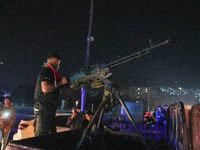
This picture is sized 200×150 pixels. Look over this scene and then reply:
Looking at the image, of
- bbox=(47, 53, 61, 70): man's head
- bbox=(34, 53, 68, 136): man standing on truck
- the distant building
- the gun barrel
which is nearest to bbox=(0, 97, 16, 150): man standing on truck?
bbox=(34, 53, 68, 136): man standing on truck

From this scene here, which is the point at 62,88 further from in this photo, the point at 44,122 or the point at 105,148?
the point at 105,148

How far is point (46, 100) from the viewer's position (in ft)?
9.62

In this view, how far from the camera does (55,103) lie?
120 inches

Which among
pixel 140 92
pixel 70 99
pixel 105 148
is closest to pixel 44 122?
pixel 105 148

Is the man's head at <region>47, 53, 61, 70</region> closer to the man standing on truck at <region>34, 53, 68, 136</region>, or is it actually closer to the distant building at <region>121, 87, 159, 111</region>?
the man standing on truck at <region>34, 53, 68, 136</region>

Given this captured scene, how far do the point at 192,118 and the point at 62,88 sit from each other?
99.9 inches

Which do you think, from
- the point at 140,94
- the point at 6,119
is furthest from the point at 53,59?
the point at 140,94

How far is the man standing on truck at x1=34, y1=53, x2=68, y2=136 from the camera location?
277 centimetres

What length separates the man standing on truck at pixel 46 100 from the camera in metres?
2.77

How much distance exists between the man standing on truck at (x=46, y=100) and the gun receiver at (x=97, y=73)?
339 millimetres

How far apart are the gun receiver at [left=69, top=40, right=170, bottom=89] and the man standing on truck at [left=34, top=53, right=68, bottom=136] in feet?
1.11

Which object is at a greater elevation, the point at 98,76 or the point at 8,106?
the point at 98,76

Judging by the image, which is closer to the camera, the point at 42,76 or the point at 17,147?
the point at 17,147

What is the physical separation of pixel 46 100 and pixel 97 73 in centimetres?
117
